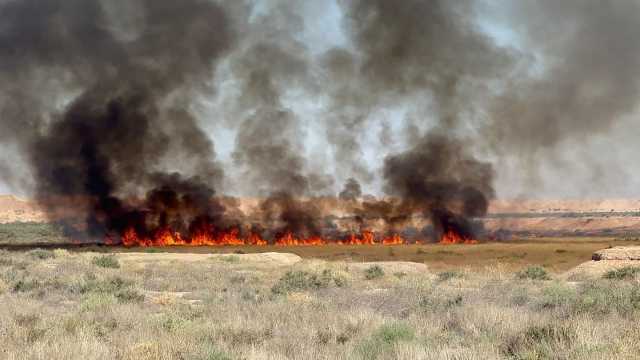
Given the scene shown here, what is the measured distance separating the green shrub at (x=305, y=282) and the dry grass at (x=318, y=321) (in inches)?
4.1

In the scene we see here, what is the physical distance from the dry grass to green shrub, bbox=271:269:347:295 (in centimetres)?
11

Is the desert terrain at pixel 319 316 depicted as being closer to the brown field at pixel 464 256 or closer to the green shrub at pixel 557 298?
the green shrub at pixel 557 298

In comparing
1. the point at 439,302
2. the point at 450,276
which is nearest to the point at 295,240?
the point at 450,276

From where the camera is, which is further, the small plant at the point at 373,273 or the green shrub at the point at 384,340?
the small plant at the point at 373,273

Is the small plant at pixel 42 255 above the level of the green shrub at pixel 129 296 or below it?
above

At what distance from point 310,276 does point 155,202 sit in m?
53.5

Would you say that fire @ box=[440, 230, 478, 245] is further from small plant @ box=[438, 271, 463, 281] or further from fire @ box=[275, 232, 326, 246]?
small plant @ box=[438, 271, 463, 281]

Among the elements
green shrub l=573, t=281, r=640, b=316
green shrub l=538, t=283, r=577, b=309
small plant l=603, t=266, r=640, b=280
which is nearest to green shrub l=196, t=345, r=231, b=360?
green shrub l=573, t=281, r=640, b=316

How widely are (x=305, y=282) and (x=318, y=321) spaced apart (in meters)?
9.59

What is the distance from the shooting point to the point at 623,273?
24344 mm

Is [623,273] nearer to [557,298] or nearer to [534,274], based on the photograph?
[534,274]

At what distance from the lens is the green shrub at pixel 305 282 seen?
2097cm

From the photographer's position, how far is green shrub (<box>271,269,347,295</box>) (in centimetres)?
2097

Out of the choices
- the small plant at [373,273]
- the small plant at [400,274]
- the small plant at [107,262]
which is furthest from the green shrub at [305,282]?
the small plant at [107,262]
